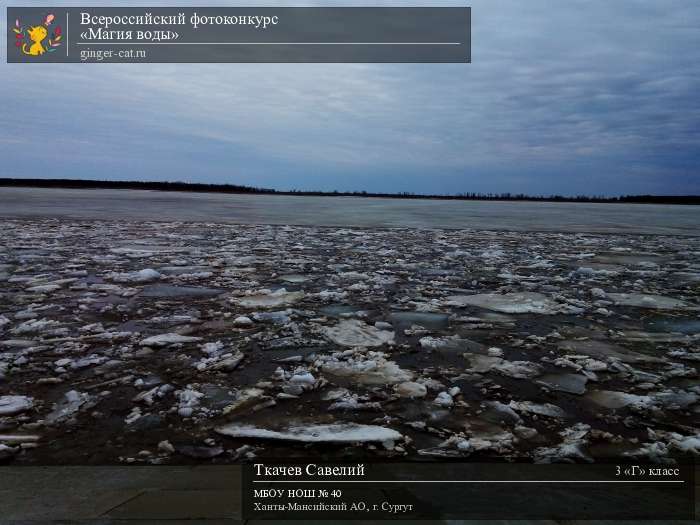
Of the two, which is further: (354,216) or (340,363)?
(354,216)

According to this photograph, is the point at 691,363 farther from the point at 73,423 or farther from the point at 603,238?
the point at 603,238

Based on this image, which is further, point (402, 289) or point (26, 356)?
point (402, 289)

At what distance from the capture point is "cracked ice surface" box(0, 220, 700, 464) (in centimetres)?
174

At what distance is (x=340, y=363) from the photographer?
8.18 feet

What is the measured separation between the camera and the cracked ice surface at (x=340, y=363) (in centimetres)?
174

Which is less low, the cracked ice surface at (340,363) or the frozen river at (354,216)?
the frozen river at (354,216)

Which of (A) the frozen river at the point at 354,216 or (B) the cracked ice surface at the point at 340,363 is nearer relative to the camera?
(B) the cracked ice surface at the point at 340,363

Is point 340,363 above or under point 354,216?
under

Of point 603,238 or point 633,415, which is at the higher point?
point 603,238

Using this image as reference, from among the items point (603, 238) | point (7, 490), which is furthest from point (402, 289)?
point (603, 238)

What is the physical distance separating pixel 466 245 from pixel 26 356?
672cm

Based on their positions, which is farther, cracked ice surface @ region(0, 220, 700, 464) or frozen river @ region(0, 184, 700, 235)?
frozen river @ region(0, 184, 700, 235)

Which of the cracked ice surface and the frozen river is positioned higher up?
the frozen river

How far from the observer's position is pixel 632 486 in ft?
4.73
